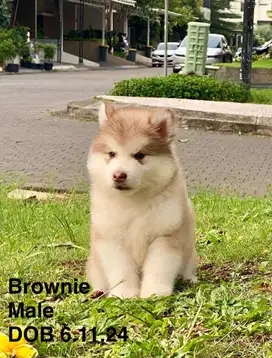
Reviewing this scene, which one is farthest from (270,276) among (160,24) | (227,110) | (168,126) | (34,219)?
(160,24)

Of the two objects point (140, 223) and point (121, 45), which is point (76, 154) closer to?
point (140, 223)

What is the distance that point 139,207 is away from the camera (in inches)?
126

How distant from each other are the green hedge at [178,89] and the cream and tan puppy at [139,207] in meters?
11.8

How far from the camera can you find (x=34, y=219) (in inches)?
211

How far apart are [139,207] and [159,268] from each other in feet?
0.94

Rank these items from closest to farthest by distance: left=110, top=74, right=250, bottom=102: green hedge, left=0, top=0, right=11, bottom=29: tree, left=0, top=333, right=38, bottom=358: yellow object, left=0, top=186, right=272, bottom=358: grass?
left=0, top=333, right=38, bottom=358: yellow object < left=0, top=186, right=272, bottom=358: grass < left=110, top=74, right=250, bottom=102: green hedge < left=0, top=0, right=11, bottom=29: tree

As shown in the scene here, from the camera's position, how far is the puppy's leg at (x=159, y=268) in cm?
314

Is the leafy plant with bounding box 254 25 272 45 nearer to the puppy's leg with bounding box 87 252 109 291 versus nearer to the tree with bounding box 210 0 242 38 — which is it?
the tree with bounding box 210 0 242 38

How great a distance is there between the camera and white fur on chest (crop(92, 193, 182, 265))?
3180mm

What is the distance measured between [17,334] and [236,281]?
125 centimetres

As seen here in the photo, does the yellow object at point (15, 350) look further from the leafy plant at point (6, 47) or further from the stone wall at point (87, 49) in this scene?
the stone wall at point (87, 49)

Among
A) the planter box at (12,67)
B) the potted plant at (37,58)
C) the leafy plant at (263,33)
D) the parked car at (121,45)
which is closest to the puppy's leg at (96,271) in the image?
the planter box at (12,67)

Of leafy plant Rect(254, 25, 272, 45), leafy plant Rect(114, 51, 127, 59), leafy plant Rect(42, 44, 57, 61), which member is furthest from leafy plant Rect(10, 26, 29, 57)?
leafy plant Rect(254, 25, 272, 45)

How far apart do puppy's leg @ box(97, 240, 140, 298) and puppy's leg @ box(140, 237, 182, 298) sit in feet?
0.19
